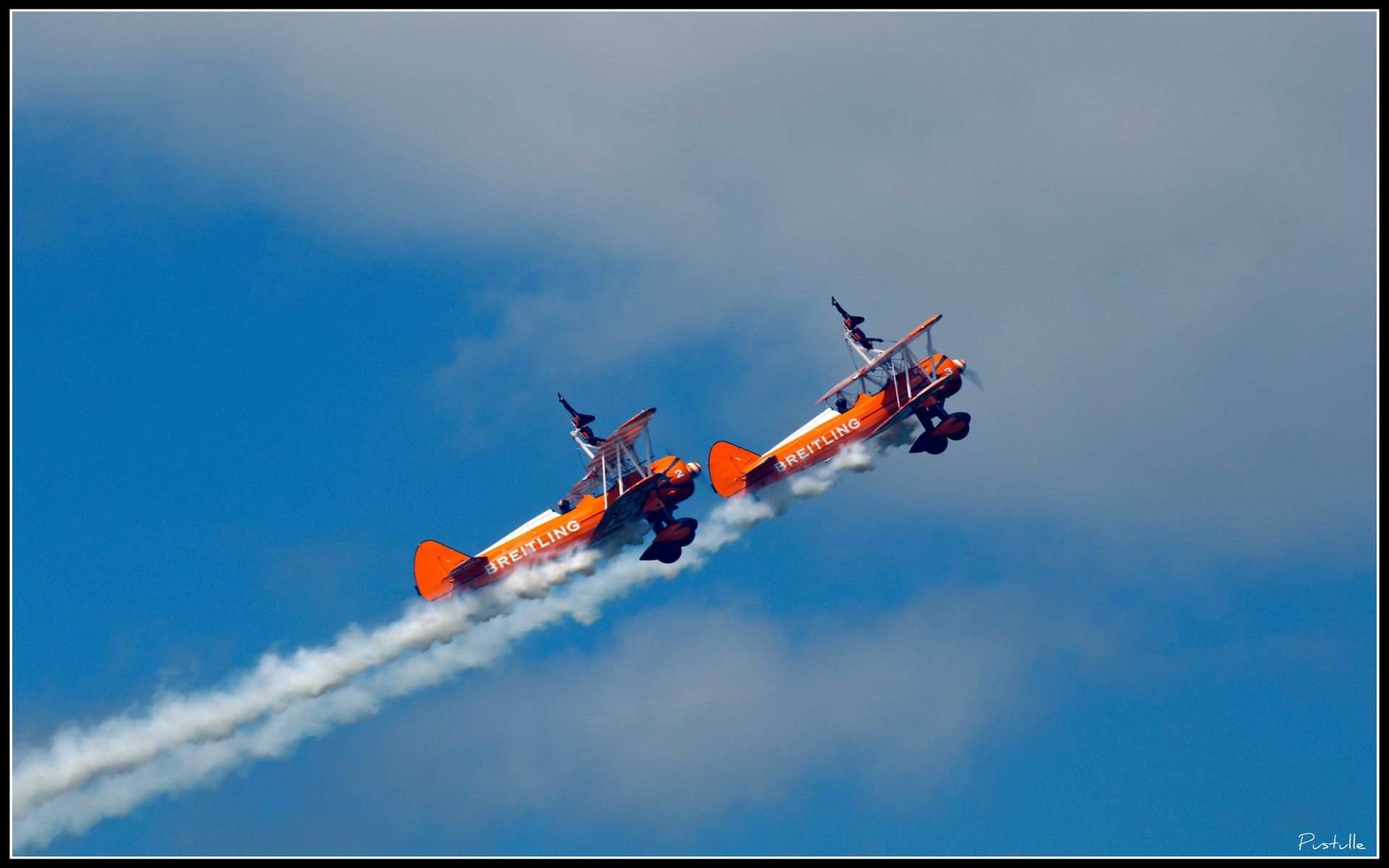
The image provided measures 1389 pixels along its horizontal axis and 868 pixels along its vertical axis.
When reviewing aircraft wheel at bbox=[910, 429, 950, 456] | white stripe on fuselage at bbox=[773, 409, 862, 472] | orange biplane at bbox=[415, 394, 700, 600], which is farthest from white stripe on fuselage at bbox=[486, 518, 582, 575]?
aircraft wheel at bbox=[910, 429, 950, 456]

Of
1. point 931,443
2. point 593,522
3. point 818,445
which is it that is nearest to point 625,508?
point 593,522

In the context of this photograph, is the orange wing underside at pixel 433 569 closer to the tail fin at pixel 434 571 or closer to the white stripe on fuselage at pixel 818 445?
the tail fin at pixel 434 571

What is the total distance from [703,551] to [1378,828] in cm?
3176

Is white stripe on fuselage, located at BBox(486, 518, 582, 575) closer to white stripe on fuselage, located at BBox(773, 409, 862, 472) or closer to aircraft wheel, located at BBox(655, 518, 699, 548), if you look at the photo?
aircraft wheel, located at BBox(655, 518, 699, 548)

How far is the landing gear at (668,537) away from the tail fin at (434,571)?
6950 millimetres

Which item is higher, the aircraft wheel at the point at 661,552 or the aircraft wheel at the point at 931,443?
the aircraft wheel at the point at 931,443

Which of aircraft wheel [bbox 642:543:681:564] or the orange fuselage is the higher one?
the orange fuselage

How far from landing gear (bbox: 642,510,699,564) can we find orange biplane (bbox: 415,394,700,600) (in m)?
0.03

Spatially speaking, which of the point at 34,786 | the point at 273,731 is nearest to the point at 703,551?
the point at 273,731

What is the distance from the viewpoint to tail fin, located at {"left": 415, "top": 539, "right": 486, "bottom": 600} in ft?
318

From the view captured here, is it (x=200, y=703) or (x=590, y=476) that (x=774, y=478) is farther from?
(x=200, y=703)

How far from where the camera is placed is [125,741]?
3728 inches

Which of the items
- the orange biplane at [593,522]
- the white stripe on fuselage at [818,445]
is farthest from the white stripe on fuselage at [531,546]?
the white stripe on fuselage at [818,445]

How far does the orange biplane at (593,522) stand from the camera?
3812 inches
